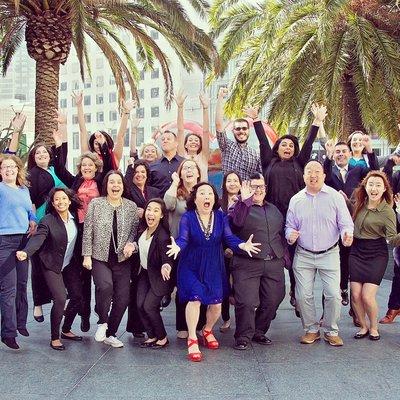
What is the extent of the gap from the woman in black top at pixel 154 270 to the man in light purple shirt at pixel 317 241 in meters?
1.21

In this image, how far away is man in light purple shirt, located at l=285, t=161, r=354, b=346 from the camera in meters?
5.83

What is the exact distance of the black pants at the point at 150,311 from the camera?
5.78 m

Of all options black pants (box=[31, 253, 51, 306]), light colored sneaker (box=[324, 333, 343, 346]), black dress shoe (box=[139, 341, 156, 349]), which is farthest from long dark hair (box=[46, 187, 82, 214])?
light colored sneaker (box=[324, 333, 343, 346])

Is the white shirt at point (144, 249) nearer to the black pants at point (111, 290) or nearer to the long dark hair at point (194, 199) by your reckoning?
the black pants at point (111, 290)

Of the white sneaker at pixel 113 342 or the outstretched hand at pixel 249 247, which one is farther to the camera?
the white sneaker at pixel 113 342

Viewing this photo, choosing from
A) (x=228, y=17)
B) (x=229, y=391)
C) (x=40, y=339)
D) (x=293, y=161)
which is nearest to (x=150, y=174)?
(x=293, y=161)

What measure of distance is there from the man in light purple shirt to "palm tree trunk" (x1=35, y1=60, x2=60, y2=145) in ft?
27.3

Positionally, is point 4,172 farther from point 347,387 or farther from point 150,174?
point 347,387

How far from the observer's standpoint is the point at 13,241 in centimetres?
572

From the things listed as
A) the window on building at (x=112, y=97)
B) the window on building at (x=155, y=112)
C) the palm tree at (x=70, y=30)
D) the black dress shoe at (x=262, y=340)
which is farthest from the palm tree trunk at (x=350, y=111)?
the window on building at (x=112, y=97)

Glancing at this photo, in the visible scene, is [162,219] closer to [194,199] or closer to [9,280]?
[194,199]

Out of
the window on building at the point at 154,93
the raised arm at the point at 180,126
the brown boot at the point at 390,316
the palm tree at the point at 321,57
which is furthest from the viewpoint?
the window on building at the point at 154,93

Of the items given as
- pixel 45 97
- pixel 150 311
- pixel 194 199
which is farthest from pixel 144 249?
pixel 45 97

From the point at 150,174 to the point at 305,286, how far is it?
2082 mm
